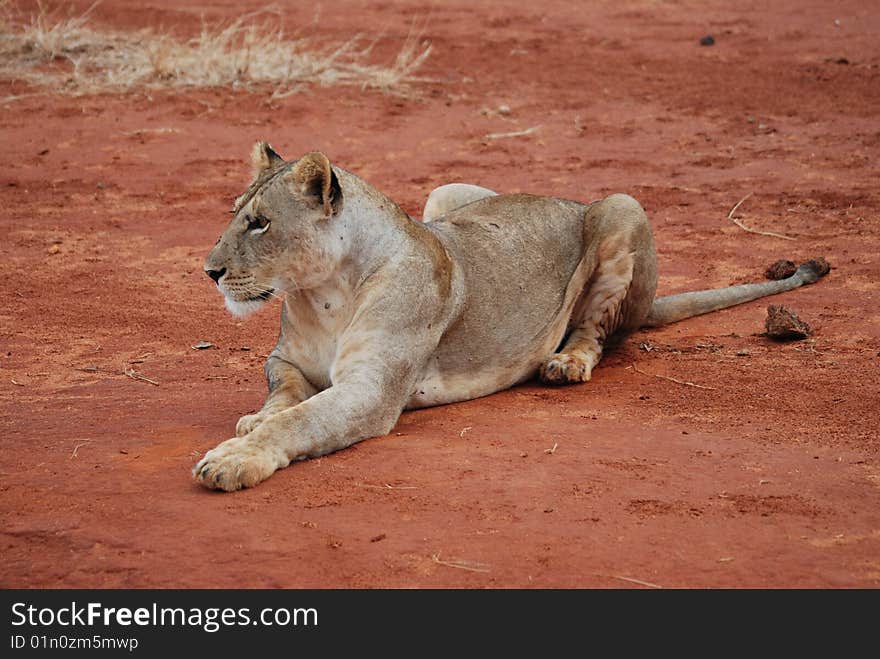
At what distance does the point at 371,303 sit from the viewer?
5.68 metres

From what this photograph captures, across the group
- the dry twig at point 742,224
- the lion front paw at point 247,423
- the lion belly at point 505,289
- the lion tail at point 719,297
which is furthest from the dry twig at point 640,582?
the dry twig at point 742,224

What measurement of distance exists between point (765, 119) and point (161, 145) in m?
6.31

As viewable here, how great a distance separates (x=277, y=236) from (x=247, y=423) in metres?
0.81

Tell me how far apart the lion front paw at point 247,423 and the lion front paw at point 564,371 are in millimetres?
1763

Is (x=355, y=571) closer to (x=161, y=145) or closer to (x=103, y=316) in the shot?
(x=103, y=316)

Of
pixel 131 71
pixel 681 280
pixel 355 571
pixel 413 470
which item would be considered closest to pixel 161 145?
pixel 131 71

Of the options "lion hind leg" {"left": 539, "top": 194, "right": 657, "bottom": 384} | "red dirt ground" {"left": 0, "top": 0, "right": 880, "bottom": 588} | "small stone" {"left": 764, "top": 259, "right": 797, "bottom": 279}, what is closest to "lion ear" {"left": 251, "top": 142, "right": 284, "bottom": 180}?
"red dirt ground" {"left": 0, "top": 0, "right": 880, "bottom": 588}

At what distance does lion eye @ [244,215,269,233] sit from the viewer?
5523mm

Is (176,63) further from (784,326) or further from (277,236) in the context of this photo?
(277,236)

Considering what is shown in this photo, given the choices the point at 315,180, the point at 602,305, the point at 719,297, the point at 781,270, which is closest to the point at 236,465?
the point at 315,180

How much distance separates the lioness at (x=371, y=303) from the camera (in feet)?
17.4

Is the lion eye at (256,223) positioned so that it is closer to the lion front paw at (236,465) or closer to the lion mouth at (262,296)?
the lion mouth at (262,296)

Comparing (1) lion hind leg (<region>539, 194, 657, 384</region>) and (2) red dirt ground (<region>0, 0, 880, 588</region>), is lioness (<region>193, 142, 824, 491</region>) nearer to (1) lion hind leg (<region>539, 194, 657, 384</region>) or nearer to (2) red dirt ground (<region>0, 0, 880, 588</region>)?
(1) lion hind leg (<region>539, 194, 657, 384</region>)

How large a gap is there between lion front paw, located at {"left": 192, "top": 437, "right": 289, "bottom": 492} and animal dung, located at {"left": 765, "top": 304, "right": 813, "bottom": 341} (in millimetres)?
3311
